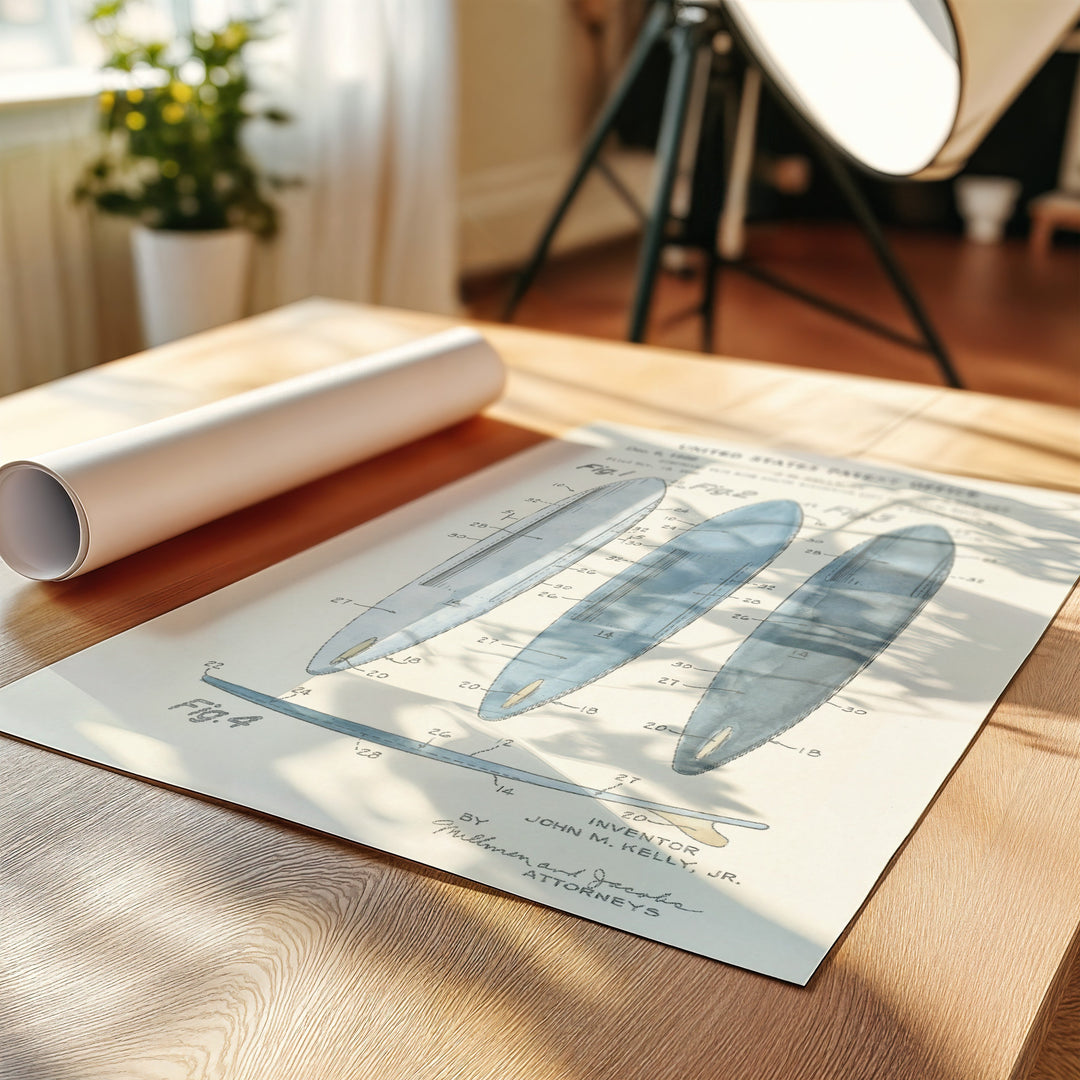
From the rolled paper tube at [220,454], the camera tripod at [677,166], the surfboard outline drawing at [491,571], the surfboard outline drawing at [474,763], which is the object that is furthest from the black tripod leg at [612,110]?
→ the surfboard outline drawing at [474,763]

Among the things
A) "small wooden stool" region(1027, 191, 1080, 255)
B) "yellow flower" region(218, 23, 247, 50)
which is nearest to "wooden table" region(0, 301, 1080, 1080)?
"yellow flower" region(218, 23, 247, 50)

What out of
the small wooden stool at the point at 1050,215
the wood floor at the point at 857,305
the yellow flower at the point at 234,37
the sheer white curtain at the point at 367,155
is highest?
the yellow flower at the point at 234,37

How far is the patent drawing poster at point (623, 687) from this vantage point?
1.59 feet

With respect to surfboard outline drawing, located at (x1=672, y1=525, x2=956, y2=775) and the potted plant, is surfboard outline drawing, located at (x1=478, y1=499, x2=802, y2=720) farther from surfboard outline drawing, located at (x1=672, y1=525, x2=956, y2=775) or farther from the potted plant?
the potted plant

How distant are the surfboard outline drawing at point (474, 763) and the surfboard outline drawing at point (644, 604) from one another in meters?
0.04

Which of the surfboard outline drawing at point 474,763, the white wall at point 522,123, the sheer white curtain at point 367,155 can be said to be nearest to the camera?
the surfboard outline drawing at point 474,763

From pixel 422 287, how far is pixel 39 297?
0.88 m

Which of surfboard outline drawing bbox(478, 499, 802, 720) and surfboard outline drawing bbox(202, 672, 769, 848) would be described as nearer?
surfboard outline drawing bbox(202, 672, 769, 848)

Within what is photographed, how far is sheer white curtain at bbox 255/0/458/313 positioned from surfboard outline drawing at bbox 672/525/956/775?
2136mm

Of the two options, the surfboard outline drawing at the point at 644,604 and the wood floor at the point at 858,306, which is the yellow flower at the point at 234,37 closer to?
the wood floor at the point at 858,306

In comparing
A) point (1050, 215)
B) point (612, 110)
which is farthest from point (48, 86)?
point (1050, 215)

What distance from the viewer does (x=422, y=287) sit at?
2.87 meters

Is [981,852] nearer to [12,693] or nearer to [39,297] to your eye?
[12,693]

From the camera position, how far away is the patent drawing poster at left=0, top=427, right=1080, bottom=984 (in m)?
0.48
